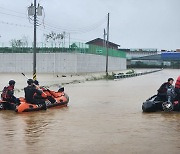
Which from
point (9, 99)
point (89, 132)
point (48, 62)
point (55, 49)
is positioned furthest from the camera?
point (55, 49)

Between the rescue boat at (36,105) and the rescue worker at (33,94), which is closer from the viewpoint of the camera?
the rescue boat at (36,105)

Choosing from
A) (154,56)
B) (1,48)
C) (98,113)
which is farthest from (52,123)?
(154,56)

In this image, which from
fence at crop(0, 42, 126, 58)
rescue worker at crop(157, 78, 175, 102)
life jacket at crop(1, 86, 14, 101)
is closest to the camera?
rescue worker at crop(157, 78, 175, 102)

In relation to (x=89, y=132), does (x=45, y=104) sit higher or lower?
higher

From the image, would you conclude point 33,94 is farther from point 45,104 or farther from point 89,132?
point 89,132

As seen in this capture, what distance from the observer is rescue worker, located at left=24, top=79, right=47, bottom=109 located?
16.3m

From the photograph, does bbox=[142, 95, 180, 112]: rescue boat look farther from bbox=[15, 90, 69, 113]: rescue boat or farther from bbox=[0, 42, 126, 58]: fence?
bbox=[0, 42, 126, 58]: fence

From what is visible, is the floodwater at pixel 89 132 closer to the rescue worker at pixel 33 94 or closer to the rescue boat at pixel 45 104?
the rescue boat at pixel 45 104

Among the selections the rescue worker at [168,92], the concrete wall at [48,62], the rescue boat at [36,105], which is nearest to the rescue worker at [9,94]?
the rescue boat at [36,105]

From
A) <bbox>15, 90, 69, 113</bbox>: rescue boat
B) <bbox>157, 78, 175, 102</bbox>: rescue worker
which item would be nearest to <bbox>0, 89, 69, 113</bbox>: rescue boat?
<bbox>15, 90, 69, 113</bbox>: rescue boat

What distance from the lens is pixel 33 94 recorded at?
16.4 m

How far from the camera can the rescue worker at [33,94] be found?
16266 millimetres

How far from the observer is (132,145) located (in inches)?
376

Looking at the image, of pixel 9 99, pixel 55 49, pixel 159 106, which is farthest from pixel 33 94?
pixel 55 49
